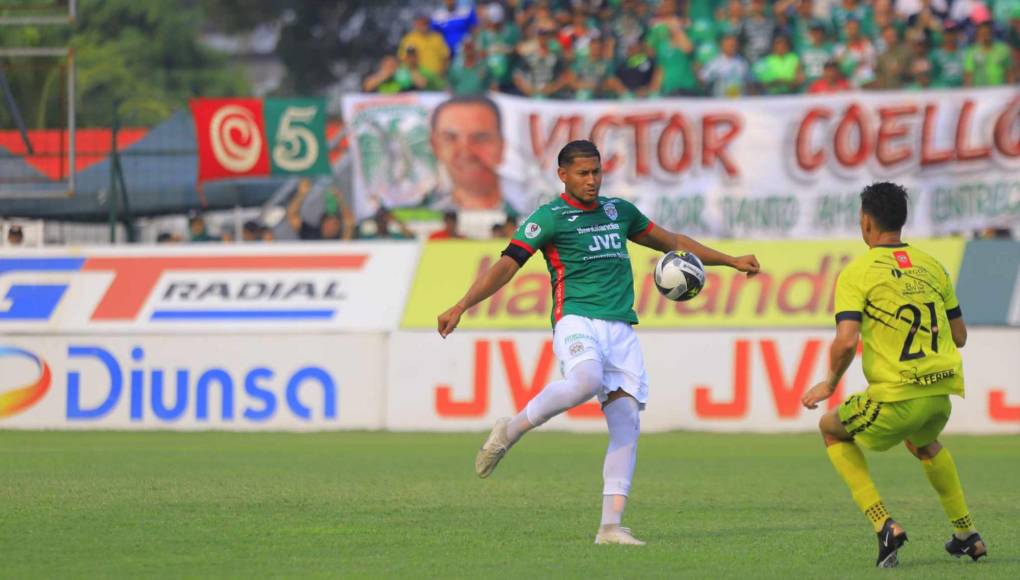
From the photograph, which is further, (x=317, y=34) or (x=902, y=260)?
(x=317, y=34)

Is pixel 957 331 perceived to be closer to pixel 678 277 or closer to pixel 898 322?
pixel 898 322

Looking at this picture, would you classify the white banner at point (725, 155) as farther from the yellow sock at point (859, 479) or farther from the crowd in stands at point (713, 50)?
the yellow sock at point (859, 479)

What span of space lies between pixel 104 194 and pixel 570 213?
1356 centimetres

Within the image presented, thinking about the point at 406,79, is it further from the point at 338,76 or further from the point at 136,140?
the point at 338,76

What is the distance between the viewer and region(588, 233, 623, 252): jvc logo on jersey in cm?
924

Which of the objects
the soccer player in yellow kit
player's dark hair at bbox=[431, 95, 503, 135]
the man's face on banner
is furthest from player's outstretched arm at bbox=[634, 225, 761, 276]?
player's dark hair at bbox=[431, 95, 503, 135]

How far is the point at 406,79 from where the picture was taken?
23.0 m

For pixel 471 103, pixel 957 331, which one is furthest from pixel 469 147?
pixel 957 331

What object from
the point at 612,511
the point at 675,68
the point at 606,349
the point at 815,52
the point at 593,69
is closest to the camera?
the point at 612,511

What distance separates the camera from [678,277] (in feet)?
30.8

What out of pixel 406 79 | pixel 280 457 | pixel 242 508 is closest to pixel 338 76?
pixel 406 79

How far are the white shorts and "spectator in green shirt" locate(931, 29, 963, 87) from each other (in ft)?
45.3

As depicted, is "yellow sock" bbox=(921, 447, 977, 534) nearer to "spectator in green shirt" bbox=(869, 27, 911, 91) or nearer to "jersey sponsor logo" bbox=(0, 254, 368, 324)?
"jersey sponsor logo" bbox=(0, 254, 368, 324)

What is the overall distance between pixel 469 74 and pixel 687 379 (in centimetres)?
711
